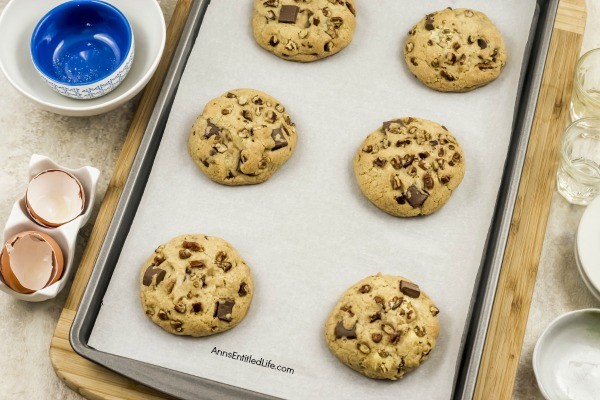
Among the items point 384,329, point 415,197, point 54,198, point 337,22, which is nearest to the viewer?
point 384,329

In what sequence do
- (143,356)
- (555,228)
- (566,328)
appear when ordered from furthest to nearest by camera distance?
(555,228)
(566,328)
(143,356)

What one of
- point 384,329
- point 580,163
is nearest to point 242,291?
point 384,329

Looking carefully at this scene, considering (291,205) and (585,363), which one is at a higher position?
(291,205)

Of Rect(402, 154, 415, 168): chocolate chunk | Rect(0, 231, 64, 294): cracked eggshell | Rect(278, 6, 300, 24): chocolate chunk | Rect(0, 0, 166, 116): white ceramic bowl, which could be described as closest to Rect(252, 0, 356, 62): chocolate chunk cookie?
Rect(278, 6, 300, 24): chocolate chunk

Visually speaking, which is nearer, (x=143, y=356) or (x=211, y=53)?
(x=143, y=356)

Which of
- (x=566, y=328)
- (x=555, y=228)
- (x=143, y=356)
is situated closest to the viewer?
(x=143, y=356)

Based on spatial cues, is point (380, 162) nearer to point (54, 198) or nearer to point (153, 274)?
point (153, 274)

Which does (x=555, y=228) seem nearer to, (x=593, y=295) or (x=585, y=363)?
(x=593, y=295)

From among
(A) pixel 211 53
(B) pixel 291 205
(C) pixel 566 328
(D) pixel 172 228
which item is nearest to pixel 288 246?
(B) pixel 291 205
